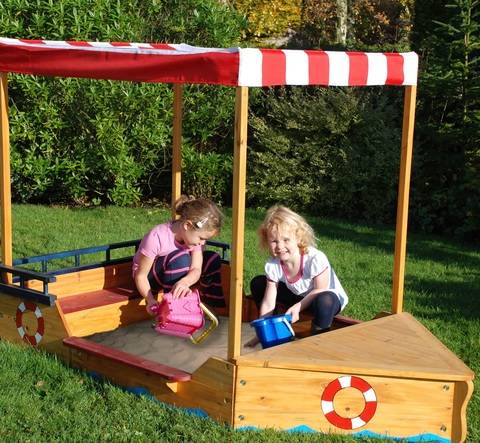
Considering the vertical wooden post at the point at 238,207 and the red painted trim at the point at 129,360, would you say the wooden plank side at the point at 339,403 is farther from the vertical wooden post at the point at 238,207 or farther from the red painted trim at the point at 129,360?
the red painted trim at the point at 129,360

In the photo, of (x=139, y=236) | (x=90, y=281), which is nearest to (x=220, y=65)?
(x=90, y=281)

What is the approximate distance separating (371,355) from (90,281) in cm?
234

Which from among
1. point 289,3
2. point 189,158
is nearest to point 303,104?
point 189,158

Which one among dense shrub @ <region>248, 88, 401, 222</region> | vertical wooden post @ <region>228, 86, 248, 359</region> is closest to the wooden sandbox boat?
vertical wooden post @ <region>228, 86, 248, 359</region>

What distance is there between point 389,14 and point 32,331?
15547 millimetres

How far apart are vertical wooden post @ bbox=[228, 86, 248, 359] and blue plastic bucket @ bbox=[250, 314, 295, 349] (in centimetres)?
44

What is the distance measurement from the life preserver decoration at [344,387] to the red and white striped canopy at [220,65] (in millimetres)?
1438

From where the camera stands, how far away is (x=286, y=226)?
4992mm

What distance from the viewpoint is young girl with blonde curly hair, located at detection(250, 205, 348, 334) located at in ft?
16.4

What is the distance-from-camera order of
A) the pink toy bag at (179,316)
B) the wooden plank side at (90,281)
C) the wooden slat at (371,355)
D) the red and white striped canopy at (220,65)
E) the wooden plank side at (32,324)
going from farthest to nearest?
the wooden plank side at (90,281), the pink toy bag at (179,316), the wooden plank side at (32,324), the wooden slat at (371,355), the red and white striped canopy at (220,65)

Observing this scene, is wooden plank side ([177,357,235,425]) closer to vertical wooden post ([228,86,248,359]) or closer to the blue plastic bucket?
vertical wooden post ([228,86,248,359])

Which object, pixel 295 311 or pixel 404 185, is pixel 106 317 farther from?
pixel 404 185

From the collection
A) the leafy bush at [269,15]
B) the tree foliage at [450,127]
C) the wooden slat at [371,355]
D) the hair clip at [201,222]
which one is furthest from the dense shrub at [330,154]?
the wooden slat at [371,355]

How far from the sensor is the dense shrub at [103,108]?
10508 mm
